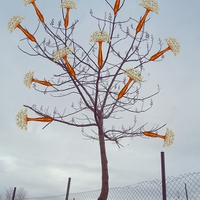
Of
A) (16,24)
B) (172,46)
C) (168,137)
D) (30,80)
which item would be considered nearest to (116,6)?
(172,46)

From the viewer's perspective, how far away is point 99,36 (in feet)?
8.20

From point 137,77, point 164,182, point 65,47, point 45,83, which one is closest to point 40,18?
point 65,47

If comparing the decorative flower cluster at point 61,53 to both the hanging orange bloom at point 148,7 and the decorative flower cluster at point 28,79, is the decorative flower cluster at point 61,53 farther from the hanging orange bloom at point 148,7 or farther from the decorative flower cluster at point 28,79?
the hanging orange bloom at point 148,7

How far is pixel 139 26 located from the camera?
275cm

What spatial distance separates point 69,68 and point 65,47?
0.22m

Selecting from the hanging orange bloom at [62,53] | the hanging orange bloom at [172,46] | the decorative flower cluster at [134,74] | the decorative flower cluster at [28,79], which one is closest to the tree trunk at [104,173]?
the decorative flower cluster at [134,74]

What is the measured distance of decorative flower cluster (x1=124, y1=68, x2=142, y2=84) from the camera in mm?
2623

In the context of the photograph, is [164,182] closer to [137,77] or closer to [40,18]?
[137,77]

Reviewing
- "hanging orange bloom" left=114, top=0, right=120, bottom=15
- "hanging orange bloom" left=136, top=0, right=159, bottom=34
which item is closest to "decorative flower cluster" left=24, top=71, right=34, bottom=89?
"hanging orange bloom" left=114, top=0, right=120, bottom=15

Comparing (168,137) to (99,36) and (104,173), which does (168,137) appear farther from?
(99,36)

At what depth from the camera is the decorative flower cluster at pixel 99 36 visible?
249 centimetres

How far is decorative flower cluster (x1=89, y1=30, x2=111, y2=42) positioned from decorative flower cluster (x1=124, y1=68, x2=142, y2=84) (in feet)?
1.28

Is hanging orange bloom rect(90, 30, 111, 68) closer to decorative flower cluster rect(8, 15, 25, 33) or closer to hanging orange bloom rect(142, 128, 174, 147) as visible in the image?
decorative flower cluster rect(8, 15, 25, 33)

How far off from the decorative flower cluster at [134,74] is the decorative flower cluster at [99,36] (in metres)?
0.39
